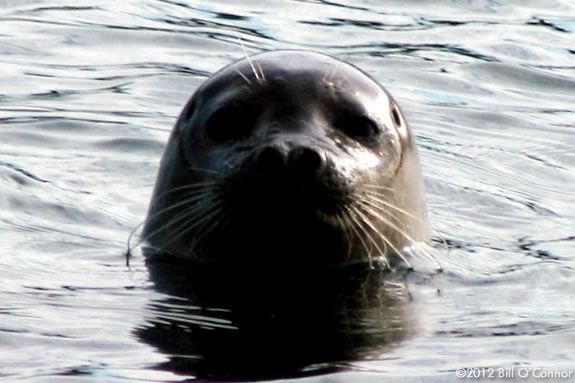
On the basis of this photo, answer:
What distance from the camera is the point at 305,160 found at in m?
6.98

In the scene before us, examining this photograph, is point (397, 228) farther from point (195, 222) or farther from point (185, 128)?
point (185, 128)

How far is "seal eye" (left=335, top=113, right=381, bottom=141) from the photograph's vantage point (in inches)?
304

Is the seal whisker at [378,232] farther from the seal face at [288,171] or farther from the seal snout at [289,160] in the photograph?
the seal snout at [289,160]

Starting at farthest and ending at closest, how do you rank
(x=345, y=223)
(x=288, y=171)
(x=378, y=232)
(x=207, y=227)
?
1. (x=207, y=227)
2. (x=378, y=232)
3. (x=345, y=223)
4. (x=288, y=171)

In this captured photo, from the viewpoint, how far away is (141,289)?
753 centimetres

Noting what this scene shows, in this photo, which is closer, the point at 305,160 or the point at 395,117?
the point at 305,160

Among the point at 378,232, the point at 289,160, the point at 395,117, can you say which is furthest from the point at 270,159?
the point at 395,117

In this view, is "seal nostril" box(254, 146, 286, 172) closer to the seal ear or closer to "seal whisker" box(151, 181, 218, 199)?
"seal whisker" box(151, 181, 218, 199)

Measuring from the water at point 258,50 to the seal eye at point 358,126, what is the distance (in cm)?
62

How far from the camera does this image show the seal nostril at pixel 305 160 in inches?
274

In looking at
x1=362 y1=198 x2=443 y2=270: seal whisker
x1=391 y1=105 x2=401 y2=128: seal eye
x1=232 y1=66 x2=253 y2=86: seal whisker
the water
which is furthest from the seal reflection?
x1=232 y1=66 x2=253 y2=86: seal whisker

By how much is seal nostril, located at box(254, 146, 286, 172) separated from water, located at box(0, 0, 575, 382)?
0.56 metres

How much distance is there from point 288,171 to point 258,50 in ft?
18.5

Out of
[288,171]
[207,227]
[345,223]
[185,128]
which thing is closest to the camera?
[288,171]
